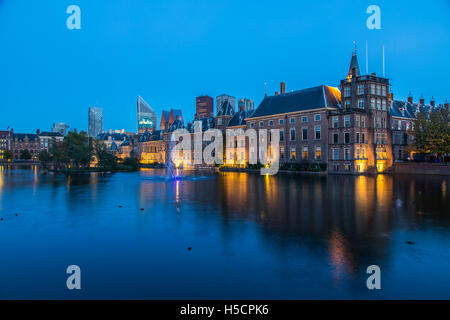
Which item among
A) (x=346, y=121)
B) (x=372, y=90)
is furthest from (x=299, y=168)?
(x=372, y=90)

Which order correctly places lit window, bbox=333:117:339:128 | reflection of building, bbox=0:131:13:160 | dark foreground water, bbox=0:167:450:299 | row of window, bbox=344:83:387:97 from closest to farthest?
dark foreground water, bbox=0:167:450:299 < row of window, bbox=344:83:387:97 < lit window, bbox=333:117:339:128 < reflection of building, bbox=0:131:13:160

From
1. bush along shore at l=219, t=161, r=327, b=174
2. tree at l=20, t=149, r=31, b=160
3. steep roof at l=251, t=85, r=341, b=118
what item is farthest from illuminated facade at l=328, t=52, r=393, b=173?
tree at l=20, t=149, r=31, b=160

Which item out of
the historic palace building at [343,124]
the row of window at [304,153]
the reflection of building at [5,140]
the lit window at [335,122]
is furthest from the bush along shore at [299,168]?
the reflection of building at [5,140]

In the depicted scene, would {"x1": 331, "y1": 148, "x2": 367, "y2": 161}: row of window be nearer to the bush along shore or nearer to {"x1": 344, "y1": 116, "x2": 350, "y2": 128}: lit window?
the bush along shore

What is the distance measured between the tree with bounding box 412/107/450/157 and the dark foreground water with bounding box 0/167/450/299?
4137 cm

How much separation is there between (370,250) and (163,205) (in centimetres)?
1263

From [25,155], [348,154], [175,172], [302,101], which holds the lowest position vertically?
[175,172]

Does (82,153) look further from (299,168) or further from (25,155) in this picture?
(25,155)

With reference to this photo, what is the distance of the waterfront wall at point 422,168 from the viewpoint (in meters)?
47.8

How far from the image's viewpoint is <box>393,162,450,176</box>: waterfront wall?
47812mm

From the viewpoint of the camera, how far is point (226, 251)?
9.59m

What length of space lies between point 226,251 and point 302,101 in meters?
56.4

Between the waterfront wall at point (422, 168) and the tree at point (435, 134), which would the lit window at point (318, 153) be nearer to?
the waterfront wall at point (422, 168)

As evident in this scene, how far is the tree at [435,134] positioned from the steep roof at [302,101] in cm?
1545
